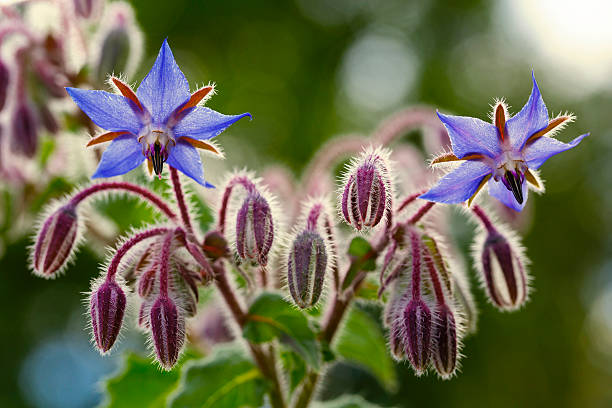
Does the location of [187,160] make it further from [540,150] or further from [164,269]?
[540,150]

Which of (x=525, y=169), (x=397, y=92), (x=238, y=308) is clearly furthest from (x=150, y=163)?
(x=397, y=92)

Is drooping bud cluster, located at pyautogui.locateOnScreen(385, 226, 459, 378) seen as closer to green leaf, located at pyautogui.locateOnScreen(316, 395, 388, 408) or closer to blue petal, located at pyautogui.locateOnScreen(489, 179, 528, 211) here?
blue petal, located at pyautogui.locateOnScreen(489, 179, 528, 211)

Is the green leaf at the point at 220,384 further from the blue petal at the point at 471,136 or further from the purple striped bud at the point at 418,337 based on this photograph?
the blue petal at the point at 471,136


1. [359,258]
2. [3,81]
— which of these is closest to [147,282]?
[359,258]

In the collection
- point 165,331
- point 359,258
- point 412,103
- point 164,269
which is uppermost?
point 412,103

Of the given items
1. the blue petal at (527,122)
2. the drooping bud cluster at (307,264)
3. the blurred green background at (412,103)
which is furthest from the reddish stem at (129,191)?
the blurred green background at (412,103)

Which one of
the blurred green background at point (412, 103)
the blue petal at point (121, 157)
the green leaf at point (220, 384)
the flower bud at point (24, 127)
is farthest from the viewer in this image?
the blurred green background at point (412, 103)
